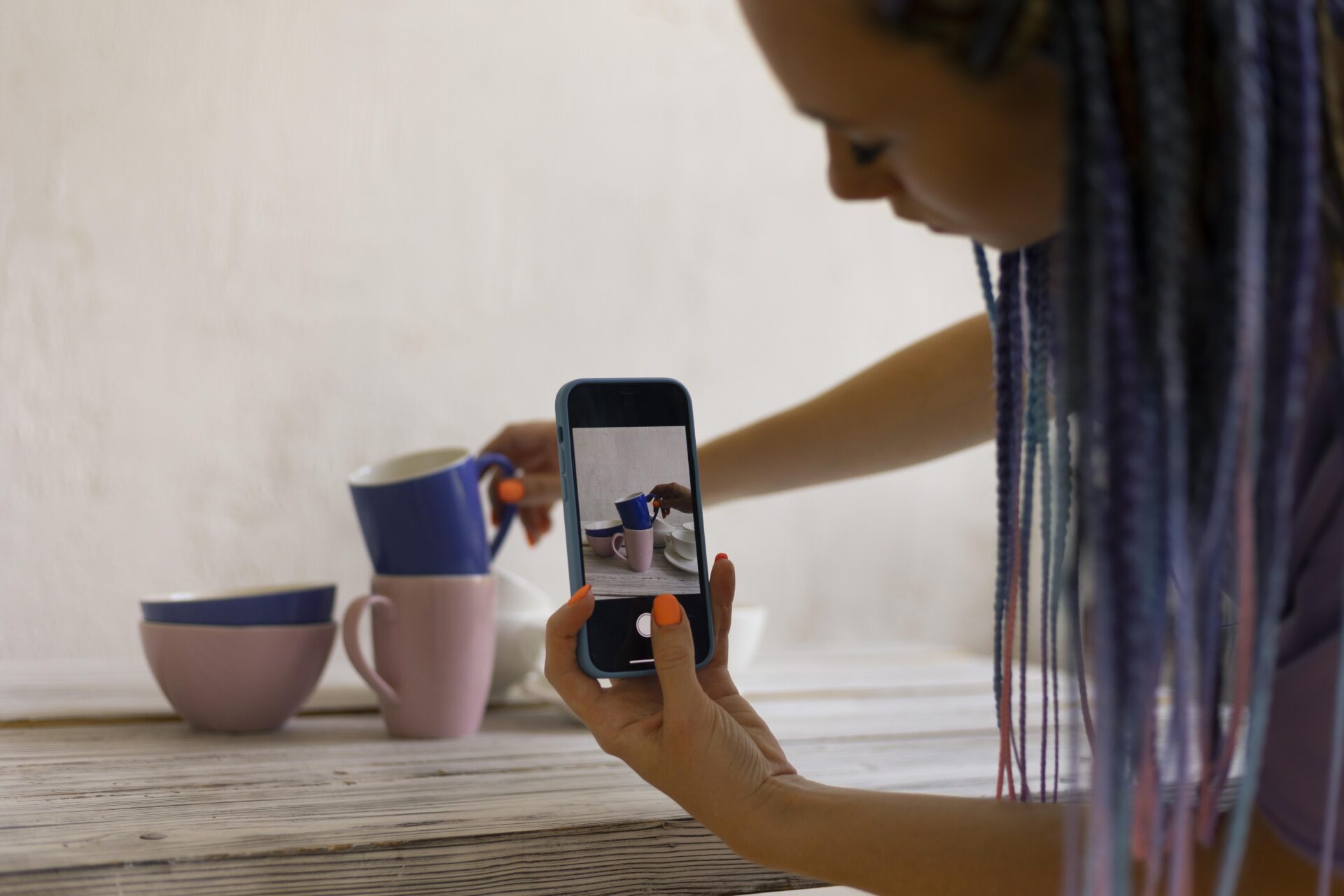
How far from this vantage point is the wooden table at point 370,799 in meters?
0.50

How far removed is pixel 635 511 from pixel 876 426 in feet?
0.93

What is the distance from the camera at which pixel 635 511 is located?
646 mm

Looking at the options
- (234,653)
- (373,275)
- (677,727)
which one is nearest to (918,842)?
(677,727)

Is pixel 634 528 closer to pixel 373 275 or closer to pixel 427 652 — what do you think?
pixel 427 652

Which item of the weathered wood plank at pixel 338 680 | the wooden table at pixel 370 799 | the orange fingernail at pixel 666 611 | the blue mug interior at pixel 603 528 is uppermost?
the blue mug interior at pixel 603 528

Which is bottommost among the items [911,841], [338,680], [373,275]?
[338,680]

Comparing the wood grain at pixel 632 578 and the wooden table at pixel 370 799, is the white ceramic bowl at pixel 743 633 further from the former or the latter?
the wood grain at pixel 632 578

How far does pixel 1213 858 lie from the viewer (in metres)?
0.42

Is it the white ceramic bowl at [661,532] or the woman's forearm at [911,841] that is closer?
the woman's forearm at [911,841]

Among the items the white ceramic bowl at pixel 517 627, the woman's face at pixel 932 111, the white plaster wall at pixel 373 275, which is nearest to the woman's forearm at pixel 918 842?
the woman's face at pixel 932 111

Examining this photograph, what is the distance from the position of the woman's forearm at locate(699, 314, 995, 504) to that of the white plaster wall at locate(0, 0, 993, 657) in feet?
2.28

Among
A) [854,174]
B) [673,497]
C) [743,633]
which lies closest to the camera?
[854,174]

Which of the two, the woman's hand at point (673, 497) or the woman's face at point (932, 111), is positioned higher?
the woman's face at point (932, 111)

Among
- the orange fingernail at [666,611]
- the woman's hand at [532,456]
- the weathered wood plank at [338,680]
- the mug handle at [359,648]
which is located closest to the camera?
the orange fingernail at [666,611]
